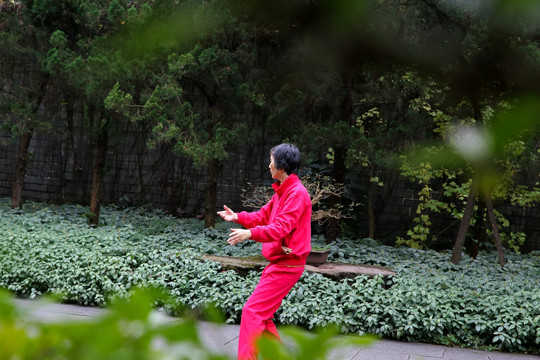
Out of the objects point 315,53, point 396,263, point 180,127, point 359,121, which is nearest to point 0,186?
point 180,127

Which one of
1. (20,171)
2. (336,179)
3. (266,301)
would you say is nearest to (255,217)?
(266,301)

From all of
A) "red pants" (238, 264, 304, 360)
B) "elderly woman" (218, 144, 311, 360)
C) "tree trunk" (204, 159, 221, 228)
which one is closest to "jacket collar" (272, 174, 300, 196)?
"elderly woman" (218, 144, 311, 360)

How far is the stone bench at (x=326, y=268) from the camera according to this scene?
6.25m

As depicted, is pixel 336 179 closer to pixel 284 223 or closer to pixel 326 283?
pixel 326 283

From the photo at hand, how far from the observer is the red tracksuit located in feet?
11.6

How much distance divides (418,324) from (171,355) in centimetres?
507

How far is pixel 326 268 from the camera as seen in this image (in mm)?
6434

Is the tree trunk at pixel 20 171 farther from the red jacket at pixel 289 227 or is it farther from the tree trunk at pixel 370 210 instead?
the red jacket at pixel 289 227

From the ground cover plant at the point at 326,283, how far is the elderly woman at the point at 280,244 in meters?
1.67

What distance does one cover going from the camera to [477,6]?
713mm

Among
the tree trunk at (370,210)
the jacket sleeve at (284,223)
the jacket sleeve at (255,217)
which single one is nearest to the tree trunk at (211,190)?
the tree trunk at (370,210)

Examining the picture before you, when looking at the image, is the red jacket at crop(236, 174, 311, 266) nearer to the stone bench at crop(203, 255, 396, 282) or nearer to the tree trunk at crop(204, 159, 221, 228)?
the stone bench at crop(203, 255, 396, 282)

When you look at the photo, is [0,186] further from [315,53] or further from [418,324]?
[315,53]

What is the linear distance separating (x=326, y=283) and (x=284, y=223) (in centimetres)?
253
